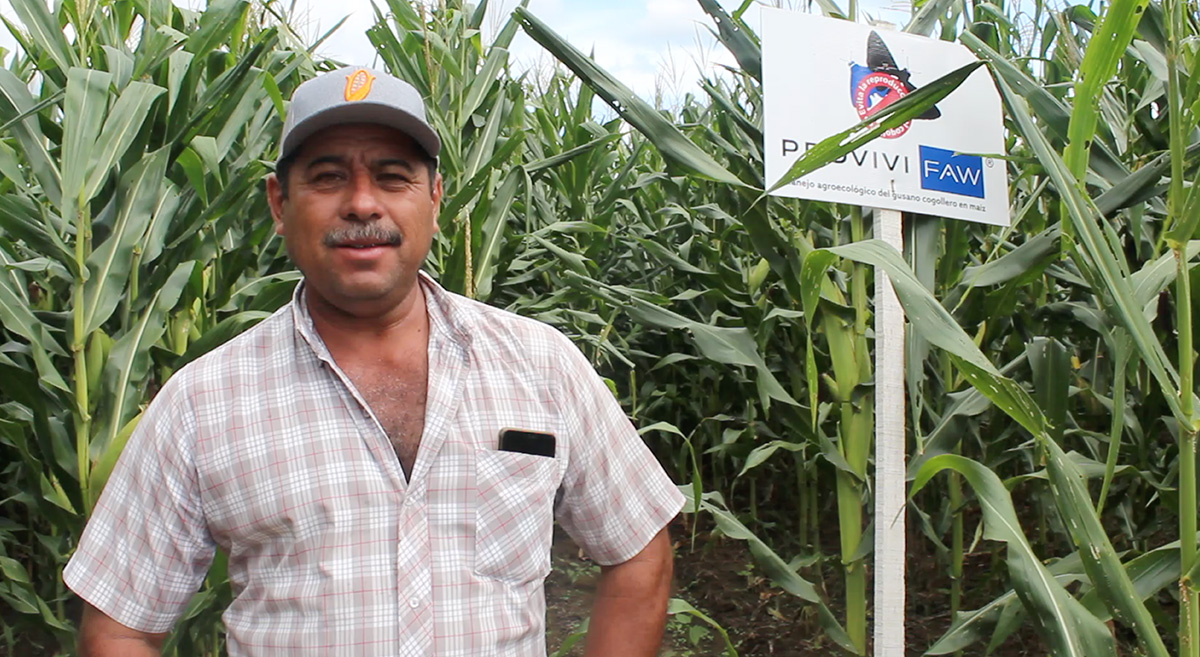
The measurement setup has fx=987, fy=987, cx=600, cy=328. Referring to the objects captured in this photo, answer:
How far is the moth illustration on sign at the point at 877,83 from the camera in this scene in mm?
1993

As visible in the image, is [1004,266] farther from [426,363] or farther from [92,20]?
[92,20]

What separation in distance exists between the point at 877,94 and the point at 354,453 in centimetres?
130

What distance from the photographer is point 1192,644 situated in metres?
1.44

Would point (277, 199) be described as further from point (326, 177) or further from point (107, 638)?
point (107, 638)

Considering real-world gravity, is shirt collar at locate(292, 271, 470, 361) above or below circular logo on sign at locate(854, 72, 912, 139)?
below

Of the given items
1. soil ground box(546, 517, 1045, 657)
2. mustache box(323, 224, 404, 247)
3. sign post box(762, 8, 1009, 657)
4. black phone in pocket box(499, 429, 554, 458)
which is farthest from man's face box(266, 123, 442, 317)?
soil ground box(546, 517, 1045, 657)

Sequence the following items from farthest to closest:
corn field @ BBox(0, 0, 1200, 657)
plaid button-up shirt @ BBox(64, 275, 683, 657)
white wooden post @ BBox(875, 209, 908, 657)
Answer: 1. white wooden post @ BBox(875, 209, 908, 657)
2. corn field @ BBox(0, 0, 1200, 657)
3. plaid button-up shirt @ BBox(64, 275, 683, 657)

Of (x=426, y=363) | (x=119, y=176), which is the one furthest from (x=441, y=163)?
(x=426, y=363)

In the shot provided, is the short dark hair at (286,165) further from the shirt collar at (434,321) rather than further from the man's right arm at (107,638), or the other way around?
the man's right arm at (107,638)

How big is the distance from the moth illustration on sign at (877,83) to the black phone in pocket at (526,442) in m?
1.03

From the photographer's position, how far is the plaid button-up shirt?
1.29 metres

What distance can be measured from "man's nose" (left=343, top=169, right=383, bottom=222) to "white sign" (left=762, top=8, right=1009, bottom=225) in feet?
2.68

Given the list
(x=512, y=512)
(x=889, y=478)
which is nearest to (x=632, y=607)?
(x=512, y=512)

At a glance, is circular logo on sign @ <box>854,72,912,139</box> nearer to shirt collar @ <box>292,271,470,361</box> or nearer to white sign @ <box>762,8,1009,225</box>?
white sign @ <box>762,8,1009,225</box>
